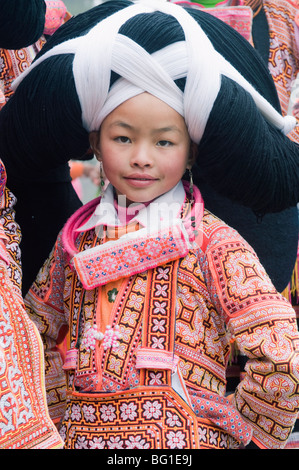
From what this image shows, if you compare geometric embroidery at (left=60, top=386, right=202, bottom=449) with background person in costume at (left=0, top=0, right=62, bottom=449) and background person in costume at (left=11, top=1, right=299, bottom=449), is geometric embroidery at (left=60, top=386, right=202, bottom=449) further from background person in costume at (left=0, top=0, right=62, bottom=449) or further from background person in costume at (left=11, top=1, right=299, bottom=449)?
background person in costume at (left=0, top=0, right=62, bottom=449)

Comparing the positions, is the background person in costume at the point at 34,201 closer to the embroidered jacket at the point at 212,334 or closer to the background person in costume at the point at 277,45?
the embroidered jacket at the point at 212,334

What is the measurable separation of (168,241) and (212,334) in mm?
241

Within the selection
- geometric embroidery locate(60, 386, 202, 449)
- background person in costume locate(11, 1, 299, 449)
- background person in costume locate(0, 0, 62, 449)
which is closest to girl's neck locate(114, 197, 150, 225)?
background person in costume locate(11, 1, 299, 449)

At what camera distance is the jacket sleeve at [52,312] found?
1743 millimetres

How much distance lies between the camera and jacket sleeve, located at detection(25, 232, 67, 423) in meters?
1.74

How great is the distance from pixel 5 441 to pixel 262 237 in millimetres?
945

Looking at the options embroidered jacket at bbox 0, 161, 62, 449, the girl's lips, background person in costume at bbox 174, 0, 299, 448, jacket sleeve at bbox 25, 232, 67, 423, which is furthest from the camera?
background person in costume at bbox 174, 0, 299, 448

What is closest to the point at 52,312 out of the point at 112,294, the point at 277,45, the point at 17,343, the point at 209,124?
the point at 112,294

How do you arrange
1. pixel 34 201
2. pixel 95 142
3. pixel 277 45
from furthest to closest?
pixel 277 45
pixel 34 201
pixel 95 142

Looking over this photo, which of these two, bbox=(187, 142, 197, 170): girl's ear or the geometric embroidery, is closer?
the geometric embroidery

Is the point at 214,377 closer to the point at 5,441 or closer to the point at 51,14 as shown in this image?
the point at 5,441

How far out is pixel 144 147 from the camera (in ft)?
5.05

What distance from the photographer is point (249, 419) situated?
1582 millimetres

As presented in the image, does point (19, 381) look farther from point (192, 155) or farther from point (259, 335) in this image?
point (192, 155)
